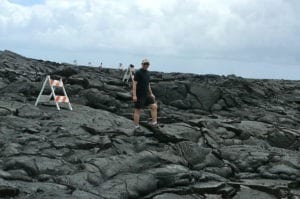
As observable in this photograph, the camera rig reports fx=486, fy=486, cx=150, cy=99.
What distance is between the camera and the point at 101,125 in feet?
62.9

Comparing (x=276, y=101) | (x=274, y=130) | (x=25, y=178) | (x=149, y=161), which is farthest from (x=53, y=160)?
(x=276, y=101)

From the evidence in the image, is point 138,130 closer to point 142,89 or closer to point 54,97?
point 142,89

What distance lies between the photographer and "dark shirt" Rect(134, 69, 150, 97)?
18.4 metres

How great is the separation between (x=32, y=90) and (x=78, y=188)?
46.8 ft

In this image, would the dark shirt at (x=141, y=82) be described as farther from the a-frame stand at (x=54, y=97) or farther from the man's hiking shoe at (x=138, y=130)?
the a-frame stand at (x=54, y=97)

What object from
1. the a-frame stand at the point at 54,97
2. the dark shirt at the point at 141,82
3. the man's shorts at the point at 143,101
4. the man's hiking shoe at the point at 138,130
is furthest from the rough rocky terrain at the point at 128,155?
the dark shirt at the point at 141,82

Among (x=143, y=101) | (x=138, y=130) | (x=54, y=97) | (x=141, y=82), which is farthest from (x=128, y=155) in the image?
(x=54, y=97)

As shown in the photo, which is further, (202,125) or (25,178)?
(202,125)

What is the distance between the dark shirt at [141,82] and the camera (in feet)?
60.3

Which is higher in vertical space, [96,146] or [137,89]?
[137,89]

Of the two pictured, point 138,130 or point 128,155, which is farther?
point 138,130

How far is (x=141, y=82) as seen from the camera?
18.4 m

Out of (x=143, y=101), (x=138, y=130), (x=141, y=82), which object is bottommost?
(x=138, y=130)

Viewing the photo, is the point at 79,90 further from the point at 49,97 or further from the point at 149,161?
the point at 149,161
